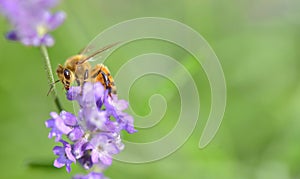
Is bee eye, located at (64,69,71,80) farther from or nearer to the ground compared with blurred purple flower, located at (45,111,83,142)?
farther from the ground

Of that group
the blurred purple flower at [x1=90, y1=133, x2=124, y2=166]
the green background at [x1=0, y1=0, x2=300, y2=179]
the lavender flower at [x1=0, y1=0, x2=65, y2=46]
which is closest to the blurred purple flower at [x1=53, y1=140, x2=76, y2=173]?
the blurred purple flower at [x1=90, y1=133, x2=124, y2=166]

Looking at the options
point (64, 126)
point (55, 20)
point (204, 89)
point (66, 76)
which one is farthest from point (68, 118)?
point (204, 89)

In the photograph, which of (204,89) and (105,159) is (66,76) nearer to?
(105,159)

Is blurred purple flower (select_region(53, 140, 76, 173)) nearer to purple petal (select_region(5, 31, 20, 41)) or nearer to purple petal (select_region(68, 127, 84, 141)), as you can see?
purple petal (select_region(68, 127, 84, 141))

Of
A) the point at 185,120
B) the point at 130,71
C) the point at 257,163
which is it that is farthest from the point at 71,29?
the point at 257,163

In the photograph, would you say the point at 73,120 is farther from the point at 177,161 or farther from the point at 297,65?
the point at 297,65

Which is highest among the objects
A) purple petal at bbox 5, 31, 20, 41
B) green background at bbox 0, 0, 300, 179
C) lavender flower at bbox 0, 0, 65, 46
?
green background at bbox 0, 0, 300, 179

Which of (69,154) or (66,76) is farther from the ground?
(66,76)
